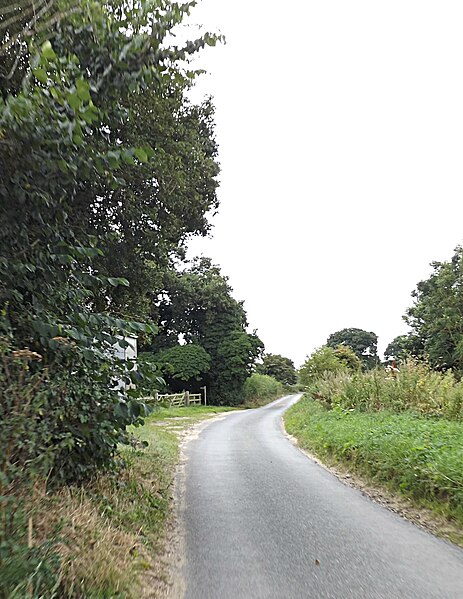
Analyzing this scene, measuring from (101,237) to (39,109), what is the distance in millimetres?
3529

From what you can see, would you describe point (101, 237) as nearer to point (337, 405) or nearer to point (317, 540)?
point (317, 540)

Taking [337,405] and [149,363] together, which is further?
[337,405]

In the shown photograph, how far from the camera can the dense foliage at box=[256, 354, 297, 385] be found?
71938 mm

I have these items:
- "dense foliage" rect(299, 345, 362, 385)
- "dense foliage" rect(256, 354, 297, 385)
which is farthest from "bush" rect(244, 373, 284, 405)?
"dense foliage" rect(256, 354, 297, 385)

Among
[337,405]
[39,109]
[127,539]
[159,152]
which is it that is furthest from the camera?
[337,405]

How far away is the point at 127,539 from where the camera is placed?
395cm

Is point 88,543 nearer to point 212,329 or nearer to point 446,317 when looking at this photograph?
point 446,317

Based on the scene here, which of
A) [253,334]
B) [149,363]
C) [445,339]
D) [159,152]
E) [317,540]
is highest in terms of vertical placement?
[253,334]

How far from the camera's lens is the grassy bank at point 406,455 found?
536 centimetres

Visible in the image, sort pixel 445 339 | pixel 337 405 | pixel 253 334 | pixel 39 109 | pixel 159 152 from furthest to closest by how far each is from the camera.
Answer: pixel 253 334 → pixel 445 339 → pixel 337 405 → pixel 159 152 → pixel 39 109

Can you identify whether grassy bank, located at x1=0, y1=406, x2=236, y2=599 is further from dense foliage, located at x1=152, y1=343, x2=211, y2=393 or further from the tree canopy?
dense foliage, located at x1=152, y1=343, x2=211, y2=393

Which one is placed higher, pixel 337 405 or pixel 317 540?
pixel 337 405

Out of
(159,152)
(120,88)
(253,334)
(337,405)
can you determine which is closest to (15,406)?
(120,88)

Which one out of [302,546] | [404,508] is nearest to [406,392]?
[404,508]
